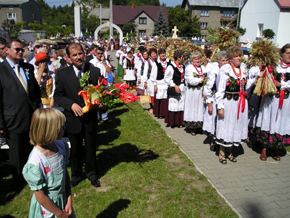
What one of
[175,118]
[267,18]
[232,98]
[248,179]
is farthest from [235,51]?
[267,18]

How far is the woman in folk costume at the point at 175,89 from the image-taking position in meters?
7.52

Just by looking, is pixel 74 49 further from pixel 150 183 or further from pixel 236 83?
pixel 236 83

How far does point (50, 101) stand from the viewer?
654 cm

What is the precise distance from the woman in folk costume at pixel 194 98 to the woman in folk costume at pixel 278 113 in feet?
5.75

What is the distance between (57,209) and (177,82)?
5.86 metres

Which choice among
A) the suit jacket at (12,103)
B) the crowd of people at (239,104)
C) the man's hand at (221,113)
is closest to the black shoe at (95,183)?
the suit jacket at (12,103)

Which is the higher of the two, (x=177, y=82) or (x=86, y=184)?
(x=177, y=82)

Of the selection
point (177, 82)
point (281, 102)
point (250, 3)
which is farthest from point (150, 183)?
point (250, 3)

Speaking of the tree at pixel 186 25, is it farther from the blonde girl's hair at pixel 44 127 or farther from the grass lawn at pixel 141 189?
the blonde girl's hair at pixel 44 127

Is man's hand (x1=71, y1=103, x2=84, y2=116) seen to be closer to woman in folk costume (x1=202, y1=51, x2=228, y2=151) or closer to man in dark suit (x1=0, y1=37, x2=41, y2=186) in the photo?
man in dark suit (x1=0, y1=37, x2=41, y2=186)

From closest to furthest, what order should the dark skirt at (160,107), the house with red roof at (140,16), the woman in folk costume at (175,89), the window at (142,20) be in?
the woman in folk costume at (175,89) → the dark skirt at (160,107) → the house with red roof at (140,16) → the window at (142,20)

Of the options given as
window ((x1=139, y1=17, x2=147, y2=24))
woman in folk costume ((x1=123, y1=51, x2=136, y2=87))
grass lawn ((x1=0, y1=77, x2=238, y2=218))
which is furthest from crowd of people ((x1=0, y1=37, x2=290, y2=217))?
window ((x1=139, y1=17, x2=147, y2=24))

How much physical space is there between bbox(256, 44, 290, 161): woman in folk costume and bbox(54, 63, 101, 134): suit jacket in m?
3.70

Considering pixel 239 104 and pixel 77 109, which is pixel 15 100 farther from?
pixel 239 104
